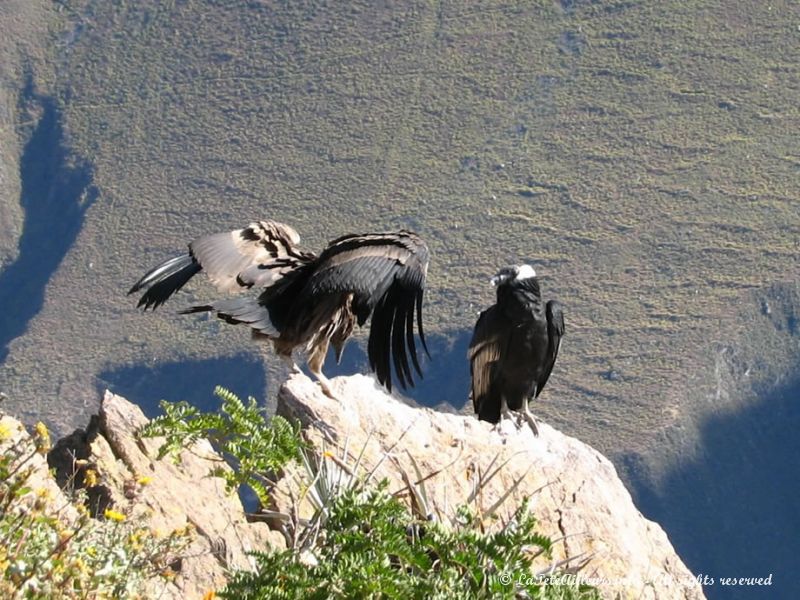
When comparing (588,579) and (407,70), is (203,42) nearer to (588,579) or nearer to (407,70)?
(407,70)

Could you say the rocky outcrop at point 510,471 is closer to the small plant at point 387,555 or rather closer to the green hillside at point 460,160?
the small plant at point 387,555

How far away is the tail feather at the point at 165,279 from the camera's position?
41.9 feet

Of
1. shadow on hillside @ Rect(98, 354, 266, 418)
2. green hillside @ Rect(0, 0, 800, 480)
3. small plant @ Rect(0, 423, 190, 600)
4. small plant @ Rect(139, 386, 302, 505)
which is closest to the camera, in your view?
small plant @ Rect(0, 423, 190, 600)

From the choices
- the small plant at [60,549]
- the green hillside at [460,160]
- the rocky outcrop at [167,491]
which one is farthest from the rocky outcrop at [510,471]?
the green hillside at [460,160]

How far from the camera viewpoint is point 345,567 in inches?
300

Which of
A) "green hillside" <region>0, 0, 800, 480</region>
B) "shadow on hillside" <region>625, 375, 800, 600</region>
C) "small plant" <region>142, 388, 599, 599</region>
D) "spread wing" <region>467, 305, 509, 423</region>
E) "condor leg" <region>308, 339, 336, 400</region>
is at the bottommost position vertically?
"shadow on hillside" <region>625, 375, 800, 600</region>

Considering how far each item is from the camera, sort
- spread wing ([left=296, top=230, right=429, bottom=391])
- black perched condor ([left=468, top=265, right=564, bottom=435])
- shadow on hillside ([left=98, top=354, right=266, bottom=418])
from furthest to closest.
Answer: shadow on hillside ([left=98, top=354, right=266, bottom=418])
black perched condor ([left=468, top=265, right=564, bottom=435])
spread wing ([left=296, top=230, right=429, bottom=391])

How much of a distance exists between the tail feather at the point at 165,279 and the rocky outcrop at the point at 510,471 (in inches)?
51.6

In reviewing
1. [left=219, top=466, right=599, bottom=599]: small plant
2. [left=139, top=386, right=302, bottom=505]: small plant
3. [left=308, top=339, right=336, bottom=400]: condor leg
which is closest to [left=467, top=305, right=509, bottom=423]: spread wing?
[left=308, top=339, right=336, bottom=400]: condor leg

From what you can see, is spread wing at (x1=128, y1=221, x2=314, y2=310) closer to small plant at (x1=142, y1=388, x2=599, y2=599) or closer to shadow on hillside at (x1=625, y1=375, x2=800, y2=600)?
small plant at (x1=142, y1=388, x2=599, y2=599)

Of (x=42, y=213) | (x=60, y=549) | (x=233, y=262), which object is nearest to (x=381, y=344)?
(x=233, y=262)

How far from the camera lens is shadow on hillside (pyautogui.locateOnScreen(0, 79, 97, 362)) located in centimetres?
7588

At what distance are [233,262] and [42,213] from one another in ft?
238

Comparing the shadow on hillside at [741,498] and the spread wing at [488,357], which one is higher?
the spread wing at [488,357]
